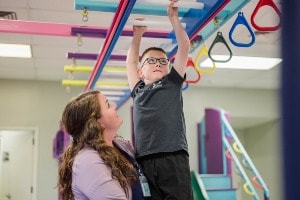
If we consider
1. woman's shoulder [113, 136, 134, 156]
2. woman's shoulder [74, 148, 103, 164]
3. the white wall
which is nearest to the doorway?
the white wall

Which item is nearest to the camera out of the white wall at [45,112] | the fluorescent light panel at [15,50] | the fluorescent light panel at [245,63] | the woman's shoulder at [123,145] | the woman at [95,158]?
the woman at [95,158]

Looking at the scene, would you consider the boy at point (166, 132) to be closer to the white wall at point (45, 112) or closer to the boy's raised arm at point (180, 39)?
the boy's raised arm at point (180, 39)

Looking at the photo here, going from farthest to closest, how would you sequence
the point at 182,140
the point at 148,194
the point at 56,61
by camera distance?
the point at 56,61
the point at 182,140
the point at 148,194

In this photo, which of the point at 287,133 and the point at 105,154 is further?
the point at 105,154

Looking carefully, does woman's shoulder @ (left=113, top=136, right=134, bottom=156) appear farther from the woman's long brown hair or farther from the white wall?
the white wall

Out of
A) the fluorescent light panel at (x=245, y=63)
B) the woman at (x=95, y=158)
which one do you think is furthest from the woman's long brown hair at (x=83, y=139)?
the fluorescent light panel at (x=245, y=63)

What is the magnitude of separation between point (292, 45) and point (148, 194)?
46.6 inches

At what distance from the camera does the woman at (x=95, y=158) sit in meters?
1.51

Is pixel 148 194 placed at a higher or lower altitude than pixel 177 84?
lower

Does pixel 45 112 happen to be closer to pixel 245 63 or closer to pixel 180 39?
pixel 245 63

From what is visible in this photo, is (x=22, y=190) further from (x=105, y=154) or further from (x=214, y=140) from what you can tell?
(x=105, y=154)

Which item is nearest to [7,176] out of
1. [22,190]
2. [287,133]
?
[22,190]

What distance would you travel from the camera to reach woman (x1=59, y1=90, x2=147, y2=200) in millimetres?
1514

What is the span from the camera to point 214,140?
266 inches
